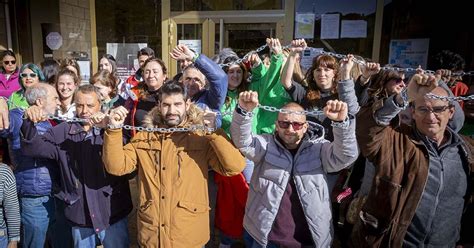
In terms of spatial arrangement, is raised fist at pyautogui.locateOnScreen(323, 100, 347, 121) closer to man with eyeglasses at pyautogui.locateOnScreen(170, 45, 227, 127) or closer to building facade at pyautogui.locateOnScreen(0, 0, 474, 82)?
→ man with eyeglasses at pyautogui.locateOnScreen(170, 45, 227, 127)

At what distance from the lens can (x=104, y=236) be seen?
264 cm

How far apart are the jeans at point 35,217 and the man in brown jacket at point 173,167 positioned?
0.96 meters

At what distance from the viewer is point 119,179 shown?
2.62m

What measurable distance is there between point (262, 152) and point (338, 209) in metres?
1.00

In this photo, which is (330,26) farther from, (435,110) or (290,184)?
(290,184)

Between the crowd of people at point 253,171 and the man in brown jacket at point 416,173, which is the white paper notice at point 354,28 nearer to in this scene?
the crowd of people at point 253,171

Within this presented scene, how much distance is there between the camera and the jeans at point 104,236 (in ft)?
8.57

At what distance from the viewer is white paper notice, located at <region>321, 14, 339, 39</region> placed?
6496 mm

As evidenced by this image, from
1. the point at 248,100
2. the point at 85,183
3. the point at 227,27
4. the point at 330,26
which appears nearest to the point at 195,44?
the point at 227,27

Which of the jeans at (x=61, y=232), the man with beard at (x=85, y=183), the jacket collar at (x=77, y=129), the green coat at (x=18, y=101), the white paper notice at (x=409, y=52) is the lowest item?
the jeans at (x=61, y=232)

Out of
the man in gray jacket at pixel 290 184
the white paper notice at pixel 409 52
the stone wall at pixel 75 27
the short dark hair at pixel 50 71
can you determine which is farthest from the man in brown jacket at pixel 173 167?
the stone wall at pixel 75 27

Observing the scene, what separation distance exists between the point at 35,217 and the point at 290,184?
2.07 meters

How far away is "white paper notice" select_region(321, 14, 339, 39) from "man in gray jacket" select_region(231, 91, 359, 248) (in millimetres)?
4601

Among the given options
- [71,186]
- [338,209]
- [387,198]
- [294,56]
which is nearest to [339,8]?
[294,56]
